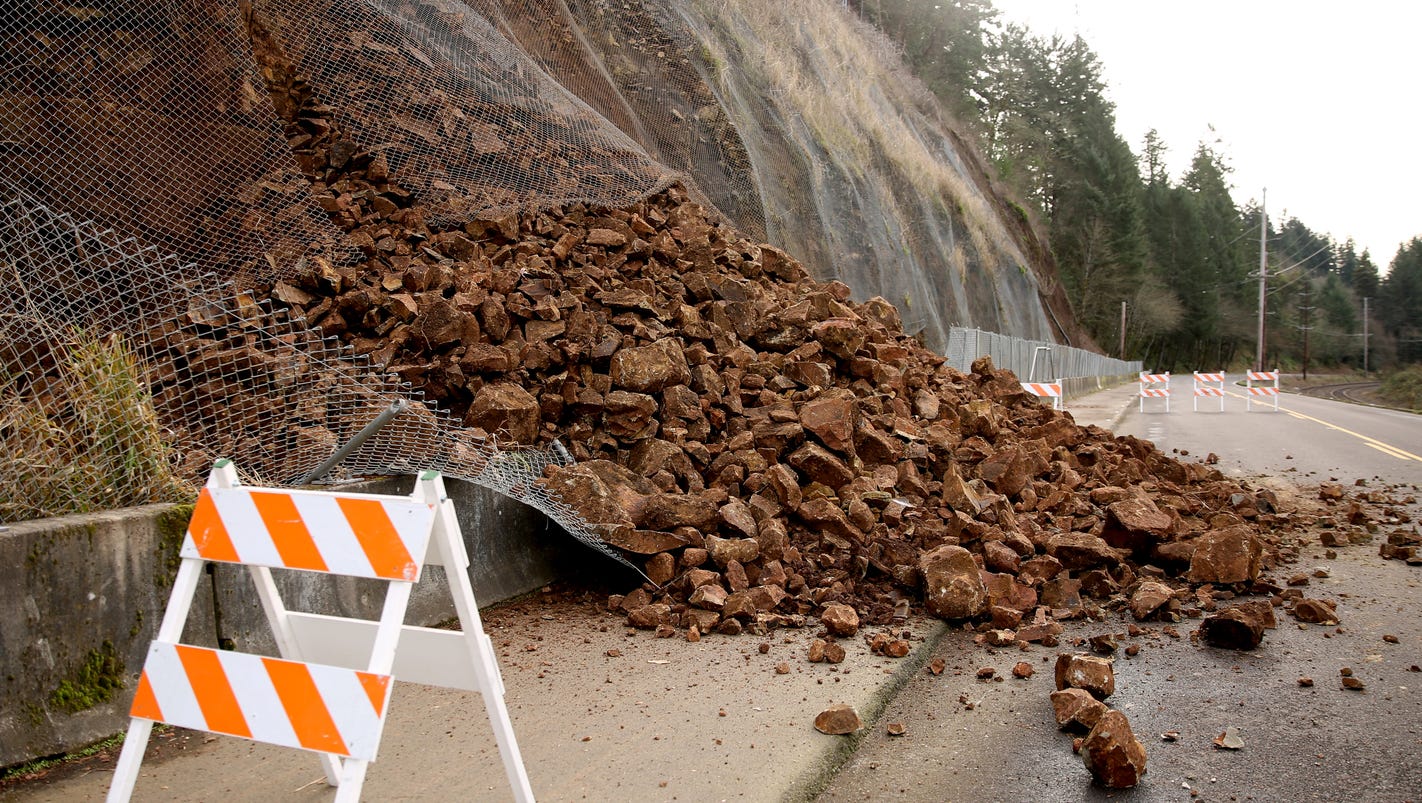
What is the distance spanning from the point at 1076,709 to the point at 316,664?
2.69 metres

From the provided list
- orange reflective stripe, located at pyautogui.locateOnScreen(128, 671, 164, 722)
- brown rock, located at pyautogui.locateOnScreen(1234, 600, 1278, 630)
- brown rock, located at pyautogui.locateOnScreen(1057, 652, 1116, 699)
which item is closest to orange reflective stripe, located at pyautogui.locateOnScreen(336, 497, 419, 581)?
orange reflective stripe, located at pyautogui.locateOnScreen(128, 671, 164, 722)

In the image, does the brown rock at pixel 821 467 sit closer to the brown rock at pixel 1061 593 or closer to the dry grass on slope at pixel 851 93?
the brown rock at pixel 1061 593

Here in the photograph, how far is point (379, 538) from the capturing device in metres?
2.46

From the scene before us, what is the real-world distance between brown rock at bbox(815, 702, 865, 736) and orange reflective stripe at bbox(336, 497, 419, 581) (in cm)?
182

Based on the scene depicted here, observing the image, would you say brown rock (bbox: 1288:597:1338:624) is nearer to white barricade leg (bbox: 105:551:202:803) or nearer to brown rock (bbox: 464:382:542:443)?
brown rock (bbox: 464:382:542:443)

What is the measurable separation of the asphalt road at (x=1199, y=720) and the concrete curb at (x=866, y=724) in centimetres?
4

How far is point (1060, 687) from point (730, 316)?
413cm

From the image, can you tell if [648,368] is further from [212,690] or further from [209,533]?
[212,690]

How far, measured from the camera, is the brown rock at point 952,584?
4.95 metres

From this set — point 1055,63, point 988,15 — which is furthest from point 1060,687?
point 1055,63

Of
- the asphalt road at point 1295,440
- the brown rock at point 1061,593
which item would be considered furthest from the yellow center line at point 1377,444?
the brown rock at point 1061,593

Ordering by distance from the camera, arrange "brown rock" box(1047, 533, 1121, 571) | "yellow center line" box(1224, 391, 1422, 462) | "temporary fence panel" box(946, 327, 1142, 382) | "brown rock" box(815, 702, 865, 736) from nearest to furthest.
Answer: "brown rock" box(815, 702, 865, 736)
"brown rock" box(1047, 533, 1121, 571)
"yellow center line" box(1224, 391, 1422, 462)
"temporary fence panel" box(946, 327, 1142, 382)

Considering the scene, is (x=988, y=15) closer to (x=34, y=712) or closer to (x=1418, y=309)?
(x=34, y=712)

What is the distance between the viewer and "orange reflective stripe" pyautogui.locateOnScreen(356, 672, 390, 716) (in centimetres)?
225
